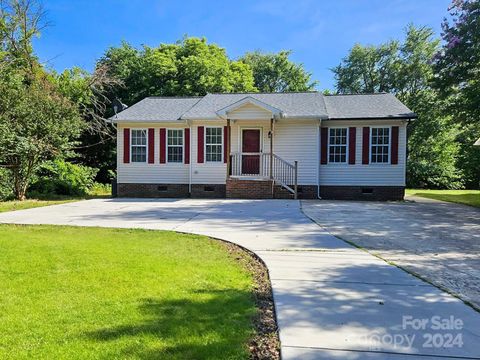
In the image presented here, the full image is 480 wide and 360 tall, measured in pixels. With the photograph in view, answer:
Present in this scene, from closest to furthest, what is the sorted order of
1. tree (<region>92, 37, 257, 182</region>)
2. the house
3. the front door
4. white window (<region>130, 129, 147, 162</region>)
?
the house, the front door, white window (<region>130, 129, 147, 162</region>), tree (<region>92, 37, 257, 182</region>)

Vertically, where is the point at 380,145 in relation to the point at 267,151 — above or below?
above

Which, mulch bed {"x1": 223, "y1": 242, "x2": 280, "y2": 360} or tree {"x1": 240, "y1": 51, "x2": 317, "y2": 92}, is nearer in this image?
mulch bed {"x1": 223, "y1": 242, "x2": 280, "y2": 360}

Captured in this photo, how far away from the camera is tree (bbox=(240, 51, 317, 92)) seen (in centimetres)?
3969

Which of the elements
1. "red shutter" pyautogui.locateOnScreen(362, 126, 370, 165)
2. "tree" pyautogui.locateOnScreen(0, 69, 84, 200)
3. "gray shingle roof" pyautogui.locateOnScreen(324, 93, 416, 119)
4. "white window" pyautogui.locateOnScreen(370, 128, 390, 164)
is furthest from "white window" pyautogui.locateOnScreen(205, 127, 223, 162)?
"white window" pyautogui.locateOnScreen(370, 128, 390, 164)

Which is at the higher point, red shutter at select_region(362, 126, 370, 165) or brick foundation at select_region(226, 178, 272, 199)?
red shutter at select_region(362, 126, 370, 165)

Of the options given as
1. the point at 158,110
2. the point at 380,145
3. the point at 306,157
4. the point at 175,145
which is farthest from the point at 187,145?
the point at 380,145

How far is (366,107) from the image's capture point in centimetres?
1720

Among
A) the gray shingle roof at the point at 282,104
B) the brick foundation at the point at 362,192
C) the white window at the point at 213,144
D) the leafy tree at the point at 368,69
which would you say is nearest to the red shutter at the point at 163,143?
the gray shingle roof at the point at 282,104

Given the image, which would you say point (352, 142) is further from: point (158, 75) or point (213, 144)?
point (158, 75)

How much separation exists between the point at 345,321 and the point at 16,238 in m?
6.00

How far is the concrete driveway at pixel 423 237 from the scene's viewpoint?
4.81m

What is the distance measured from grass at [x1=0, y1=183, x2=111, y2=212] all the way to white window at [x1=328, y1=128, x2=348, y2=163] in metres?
10.7

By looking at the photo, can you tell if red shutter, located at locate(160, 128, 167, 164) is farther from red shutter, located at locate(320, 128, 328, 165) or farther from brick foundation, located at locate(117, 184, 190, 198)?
red shutter, located at locate(320, 128, 328, 165)

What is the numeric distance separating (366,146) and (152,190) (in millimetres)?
9820
